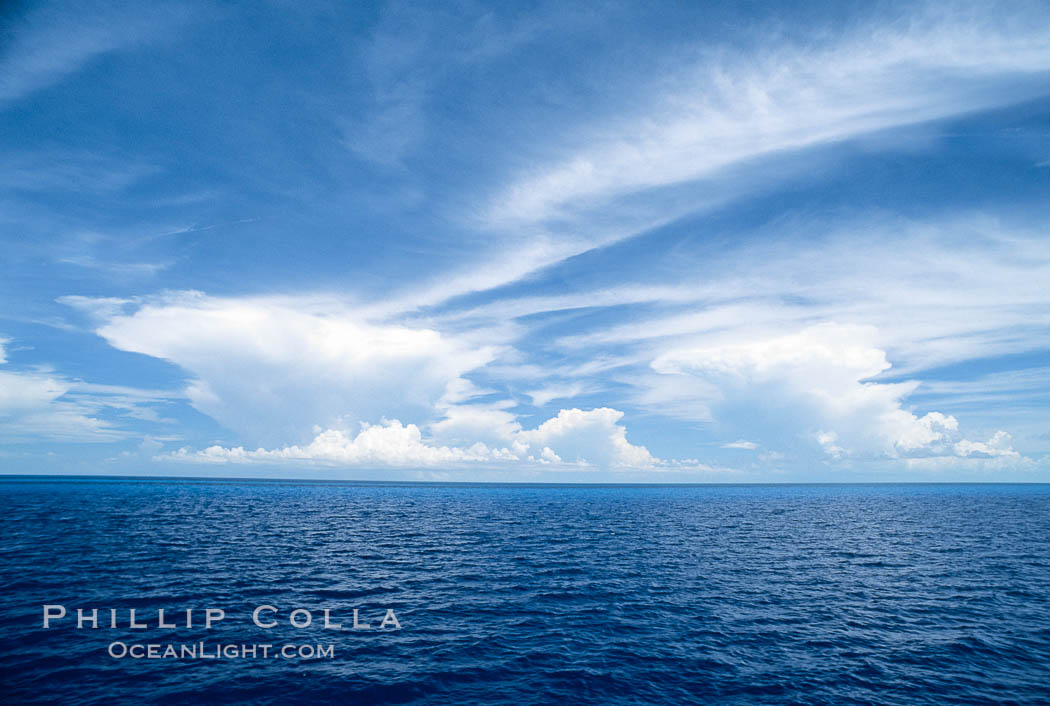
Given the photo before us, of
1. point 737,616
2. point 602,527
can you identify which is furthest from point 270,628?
point 602,527

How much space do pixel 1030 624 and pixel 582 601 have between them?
31548 mm

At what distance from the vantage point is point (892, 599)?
39156 millimetres

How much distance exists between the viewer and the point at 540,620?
33.2 metres

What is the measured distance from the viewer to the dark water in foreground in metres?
23.5

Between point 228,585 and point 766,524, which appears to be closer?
point 228,585

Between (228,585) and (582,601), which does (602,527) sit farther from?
(228,585)

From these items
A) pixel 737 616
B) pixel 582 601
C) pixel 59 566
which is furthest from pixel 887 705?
pixel 59 566

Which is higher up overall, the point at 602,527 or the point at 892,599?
the point at 892,599

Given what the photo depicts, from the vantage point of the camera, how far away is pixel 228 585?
39.0 metres

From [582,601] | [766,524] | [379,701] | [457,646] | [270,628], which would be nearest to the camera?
[379,701]

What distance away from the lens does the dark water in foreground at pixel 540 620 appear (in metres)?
23.5

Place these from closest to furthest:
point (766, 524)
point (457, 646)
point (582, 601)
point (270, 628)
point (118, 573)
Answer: point (457, 646) → point (270, 628) → point (582, 601) → point (118, 573) → point (766, 524)

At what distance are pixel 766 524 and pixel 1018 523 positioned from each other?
51935 mm

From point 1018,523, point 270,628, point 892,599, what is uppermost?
point 270,628
